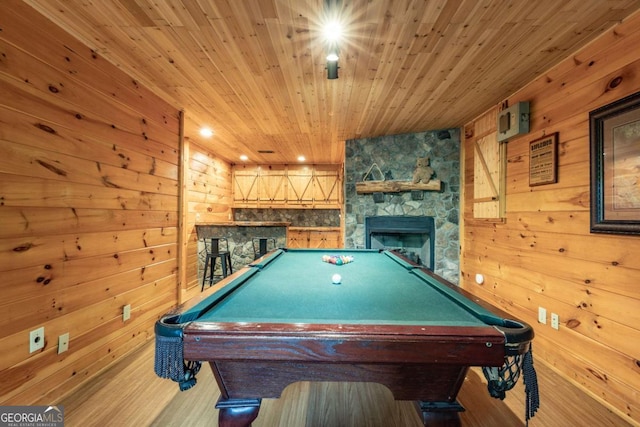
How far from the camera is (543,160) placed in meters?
2.31

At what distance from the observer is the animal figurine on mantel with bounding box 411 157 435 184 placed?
12.9 feet

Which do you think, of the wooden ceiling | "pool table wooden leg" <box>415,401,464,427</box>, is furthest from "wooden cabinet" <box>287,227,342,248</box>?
"pool table wooden leg" <box>415,401,464,427</box>

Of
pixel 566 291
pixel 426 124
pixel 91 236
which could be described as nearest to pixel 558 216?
pixel 566 291

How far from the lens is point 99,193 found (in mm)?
2080

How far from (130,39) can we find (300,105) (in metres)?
1.57

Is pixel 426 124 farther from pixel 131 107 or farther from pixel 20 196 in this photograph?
pixel 20 196

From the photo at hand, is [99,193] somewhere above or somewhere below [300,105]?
below

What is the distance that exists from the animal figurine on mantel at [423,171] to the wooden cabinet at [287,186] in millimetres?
2597

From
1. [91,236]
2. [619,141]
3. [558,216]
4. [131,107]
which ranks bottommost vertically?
[91,236]

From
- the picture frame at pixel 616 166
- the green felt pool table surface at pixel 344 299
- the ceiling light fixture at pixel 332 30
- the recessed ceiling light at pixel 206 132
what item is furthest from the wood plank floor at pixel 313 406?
the recessed ceiling light at pixel 206 132

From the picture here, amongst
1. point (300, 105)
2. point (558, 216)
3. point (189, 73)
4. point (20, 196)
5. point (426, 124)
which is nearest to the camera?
point (20, 196)

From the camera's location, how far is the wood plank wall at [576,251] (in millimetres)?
1681

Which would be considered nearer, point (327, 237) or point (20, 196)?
point (20, 196)

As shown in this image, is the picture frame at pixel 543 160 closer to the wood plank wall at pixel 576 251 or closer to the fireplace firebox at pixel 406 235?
the wood plank wall at pixel 576 251
